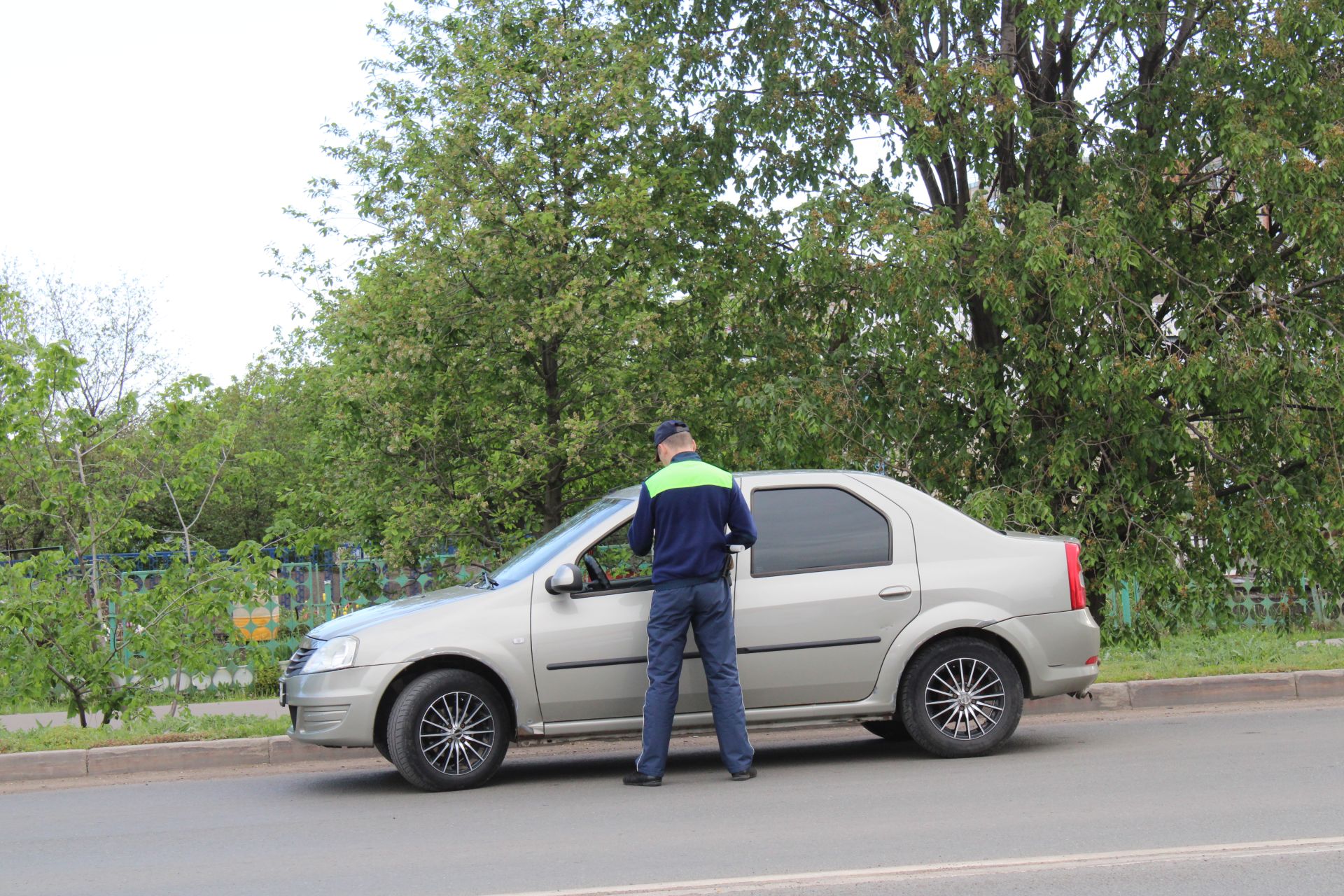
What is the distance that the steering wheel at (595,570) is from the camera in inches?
299

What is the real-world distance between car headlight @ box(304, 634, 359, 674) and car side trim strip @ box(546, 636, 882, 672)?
1051 mm

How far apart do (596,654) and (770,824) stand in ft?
5.44

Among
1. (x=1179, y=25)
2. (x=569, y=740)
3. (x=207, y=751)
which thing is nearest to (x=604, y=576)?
(x=569, y=740)

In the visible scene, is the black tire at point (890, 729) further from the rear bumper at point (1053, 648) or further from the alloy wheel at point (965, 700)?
the rear bumper at point (1053, 648)

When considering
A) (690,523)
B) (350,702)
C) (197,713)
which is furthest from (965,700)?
(197,713)

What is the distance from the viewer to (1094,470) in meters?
13.6

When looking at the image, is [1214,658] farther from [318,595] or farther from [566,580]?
[318,595]

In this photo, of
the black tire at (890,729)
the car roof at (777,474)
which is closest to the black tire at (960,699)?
the black tire at (890,729)

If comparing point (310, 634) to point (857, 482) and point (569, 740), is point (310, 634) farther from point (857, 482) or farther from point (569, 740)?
point (857, 482)

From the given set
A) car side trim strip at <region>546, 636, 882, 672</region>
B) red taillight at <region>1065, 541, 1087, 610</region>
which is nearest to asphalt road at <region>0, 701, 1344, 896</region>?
car side trim strip at <region>546, 636, 882, 672</region>

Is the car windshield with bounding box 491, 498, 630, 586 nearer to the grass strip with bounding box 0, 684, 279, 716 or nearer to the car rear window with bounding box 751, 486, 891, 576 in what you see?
the car rear window with bounding box 751, 486, 891, 576

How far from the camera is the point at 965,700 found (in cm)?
770

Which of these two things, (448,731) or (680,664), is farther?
(448,731)

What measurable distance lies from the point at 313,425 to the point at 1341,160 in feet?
48.5
